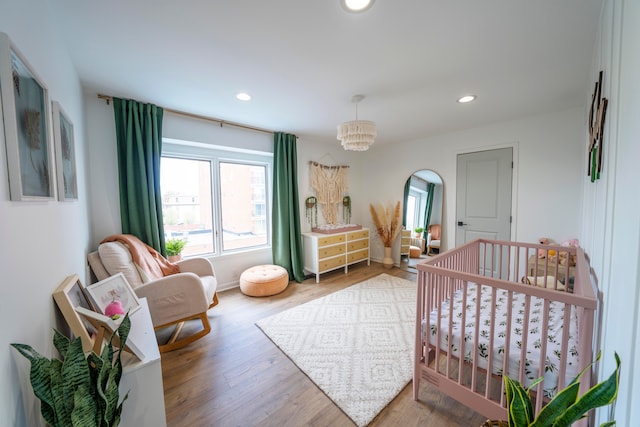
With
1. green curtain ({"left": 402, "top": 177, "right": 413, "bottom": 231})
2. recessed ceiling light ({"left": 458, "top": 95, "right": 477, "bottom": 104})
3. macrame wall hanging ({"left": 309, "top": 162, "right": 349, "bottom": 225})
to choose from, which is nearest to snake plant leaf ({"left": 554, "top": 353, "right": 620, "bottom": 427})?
recessed ceiling light ({"left": 458, "top": 95, "right": 477, "bottom": 104})

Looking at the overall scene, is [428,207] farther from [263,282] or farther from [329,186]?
[263,282]

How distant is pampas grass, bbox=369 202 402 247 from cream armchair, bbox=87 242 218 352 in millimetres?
3126

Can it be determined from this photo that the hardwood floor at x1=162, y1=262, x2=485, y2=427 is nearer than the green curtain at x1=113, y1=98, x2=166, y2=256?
Yes

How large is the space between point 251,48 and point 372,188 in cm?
342

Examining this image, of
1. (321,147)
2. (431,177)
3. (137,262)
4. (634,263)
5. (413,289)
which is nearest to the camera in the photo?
(634,263)

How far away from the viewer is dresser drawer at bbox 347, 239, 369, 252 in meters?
3.91

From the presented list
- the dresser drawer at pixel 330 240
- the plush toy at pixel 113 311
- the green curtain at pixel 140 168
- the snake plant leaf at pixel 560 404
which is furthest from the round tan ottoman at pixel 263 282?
the snake plant leaf at pixel 560 404

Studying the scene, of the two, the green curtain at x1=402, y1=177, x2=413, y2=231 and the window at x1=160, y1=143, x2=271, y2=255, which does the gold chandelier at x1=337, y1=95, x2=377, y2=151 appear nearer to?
the window at x1=160, y1=143, x2=271, y2=255

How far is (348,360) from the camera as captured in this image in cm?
181

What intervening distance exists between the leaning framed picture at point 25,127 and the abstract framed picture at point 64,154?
156mm

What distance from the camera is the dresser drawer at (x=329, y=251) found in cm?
353

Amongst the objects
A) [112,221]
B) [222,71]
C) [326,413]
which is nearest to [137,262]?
[112,221]

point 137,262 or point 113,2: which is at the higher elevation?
point 113,2

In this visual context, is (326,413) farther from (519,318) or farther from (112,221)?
(112,221)
